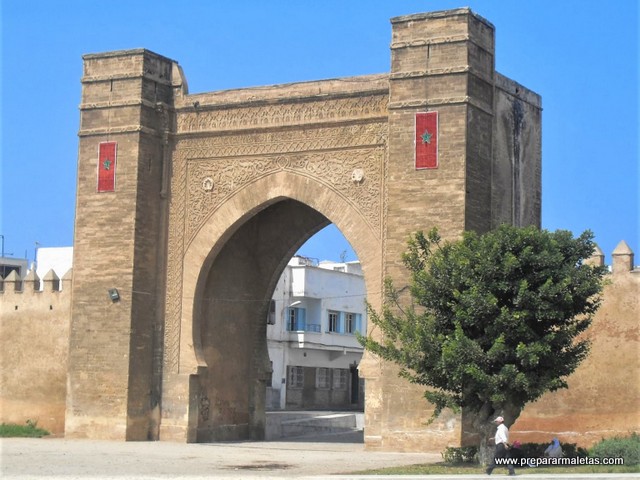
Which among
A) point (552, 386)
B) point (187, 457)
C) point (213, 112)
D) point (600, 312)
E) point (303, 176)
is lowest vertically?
point (187, 457)

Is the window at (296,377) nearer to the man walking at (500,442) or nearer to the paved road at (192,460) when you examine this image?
the paved road at (192,460)

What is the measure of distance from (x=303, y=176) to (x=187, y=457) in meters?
4.95

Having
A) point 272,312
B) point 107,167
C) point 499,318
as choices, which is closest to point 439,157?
point 499,318

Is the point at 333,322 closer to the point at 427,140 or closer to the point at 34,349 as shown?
the point at 34,349

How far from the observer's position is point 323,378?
114 ft

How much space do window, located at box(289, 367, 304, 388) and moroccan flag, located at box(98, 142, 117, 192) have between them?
15033mm

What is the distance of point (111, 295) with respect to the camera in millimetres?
18812

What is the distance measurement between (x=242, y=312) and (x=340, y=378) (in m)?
15.8

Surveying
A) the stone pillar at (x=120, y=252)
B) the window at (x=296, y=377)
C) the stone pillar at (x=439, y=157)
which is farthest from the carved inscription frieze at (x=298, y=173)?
the window at (x=296, y=377)

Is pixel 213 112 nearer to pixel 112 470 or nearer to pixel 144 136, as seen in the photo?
pixel 144 136

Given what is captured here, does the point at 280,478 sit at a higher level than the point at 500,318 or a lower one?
lower

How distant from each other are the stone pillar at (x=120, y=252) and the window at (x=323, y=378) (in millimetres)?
15848

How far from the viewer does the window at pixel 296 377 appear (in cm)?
3328

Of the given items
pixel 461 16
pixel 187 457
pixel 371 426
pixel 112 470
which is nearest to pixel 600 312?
pixel 371 426
